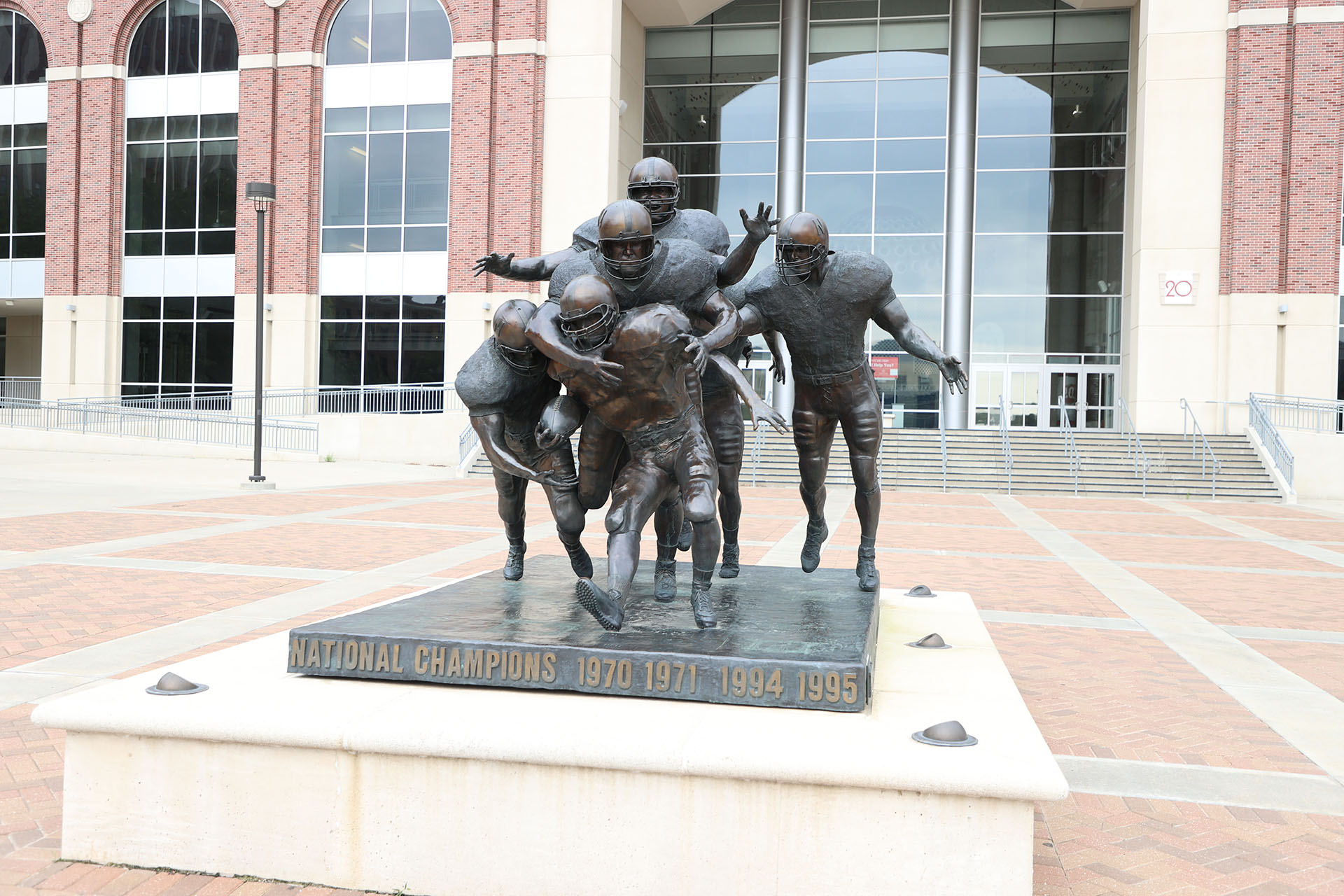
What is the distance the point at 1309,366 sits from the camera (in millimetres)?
→ 26516

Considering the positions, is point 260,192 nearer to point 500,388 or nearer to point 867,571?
point 500,388

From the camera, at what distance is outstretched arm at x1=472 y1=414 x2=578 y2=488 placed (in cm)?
502

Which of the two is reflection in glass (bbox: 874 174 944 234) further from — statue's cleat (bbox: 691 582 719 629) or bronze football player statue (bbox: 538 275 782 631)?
statue's cleat (bbox: 691 582 719 629)

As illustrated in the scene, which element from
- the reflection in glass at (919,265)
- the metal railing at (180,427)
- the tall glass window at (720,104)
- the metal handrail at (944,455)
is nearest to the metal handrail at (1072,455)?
the metal handrail at (944,455)

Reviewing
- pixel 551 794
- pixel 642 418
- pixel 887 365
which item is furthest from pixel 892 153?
pixel 551 794

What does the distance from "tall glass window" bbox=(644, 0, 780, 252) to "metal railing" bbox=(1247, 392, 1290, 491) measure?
46.7 ft

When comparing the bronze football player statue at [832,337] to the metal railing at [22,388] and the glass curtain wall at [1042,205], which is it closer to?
the glass curtain wall at [1042,205]

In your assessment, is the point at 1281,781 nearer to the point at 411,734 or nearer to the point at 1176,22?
the point at 411,734

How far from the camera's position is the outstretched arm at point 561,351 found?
4312 millimetres

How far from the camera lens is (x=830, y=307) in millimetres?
5605

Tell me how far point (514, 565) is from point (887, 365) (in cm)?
2789

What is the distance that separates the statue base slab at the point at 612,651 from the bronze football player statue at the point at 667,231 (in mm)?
1634

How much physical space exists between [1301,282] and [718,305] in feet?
87.8

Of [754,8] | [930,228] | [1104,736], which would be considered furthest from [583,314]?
[754,8]
